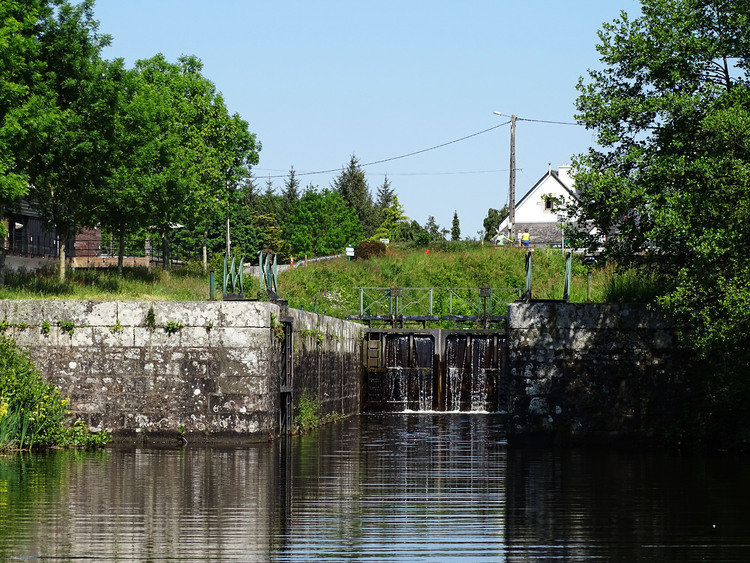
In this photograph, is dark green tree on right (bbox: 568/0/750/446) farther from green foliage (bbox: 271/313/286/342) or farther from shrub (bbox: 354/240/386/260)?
shrub (bbox: 354/240/386/260)

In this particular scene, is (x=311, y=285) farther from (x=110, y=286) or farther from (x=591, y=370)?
(x=591, y=370)

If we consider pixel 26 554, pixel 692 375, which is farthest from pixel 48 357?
pixel 692 375

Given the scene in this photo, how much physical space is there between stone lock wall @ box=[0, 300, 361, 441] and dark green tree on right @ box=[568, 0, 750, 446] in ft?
25.6

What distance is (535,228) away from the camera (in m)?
92.8

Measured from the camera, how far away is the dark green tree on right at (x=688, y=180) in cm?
1803

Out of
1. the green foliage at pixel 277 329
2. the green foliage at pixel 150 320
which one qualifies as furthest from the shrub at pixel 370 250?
the green foliage at pixel 150 320

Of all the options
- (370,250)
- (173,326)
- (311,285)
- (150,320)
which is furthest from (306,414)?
(370,250)

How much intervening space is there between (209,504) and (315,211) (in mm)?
92230

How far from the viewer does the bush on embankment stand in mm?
18938

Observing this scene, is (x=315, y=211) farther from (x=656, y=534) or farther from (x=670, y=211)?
(x=656, y=534)

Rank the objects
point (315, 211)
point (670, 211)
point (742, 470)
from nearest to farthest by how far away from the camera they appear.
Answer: point (742, 470)
point (670, 211)
point (315, 211)

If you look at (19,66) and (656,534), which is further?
(19,66)

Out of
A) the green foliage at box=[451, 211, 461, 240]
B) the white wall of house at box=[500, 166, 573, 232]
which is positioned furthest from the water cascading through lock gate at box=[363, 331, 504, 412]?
the green foliage at box=[451, 211, 461, 240]

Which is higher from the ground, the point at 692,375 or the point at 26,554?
the point at 692,375
